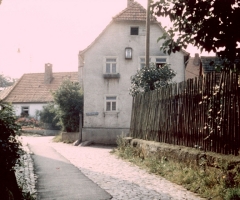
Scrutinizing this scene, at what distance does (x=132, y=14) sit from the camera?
2336 centimetres

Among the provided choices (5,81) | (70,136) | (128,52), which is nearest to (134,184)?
(128,52)

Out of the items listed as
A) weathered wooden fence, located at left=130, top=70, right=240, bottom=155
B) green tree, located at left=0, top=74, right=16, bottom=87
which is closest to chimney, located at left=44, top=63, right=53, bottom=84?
weathered wooden fence, located at left=130, top=70, right=240, bottom=155

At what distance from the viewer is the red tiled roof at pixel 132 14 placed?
902 inches

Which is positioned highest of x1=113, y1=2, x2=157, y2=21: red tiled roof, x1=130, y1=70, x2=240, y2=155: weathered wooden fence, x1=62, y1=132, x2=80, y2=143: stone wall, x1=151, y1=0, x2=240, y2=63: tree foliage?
x1=113, y1=2, x2=157, y2=21: red tiled roof

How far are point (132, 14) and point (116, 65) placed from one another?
4.01 meters

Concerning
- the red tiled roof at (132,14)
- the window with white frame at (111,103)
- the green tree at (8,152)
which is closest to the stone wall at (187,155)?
the green tree at (8,152)

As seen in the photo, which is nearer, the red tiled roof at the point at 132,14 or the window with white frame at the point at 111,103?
the window with white frame at the point at 111,103

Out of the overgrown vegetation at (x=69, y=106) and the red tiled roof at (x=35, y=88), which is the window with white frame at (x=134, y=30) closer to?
the overgrown vegetation at (x=69, y=106)

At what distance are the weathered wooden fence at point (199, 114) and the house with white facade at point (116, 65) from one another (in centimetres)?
1012

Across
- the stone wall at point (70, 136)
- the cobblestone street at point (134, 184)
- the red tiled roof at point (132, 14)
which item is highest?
the red tiled roof at point (132, 14)

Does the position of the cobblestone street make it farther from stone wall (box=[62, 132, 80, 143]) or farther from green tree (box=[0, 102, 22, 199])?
stone wall (box=[62, 132, 80, 143])

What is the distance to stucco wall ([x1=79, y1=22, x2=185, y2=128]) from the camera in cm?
2261

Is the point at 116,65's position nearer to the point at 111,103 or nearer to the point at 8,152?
the point at 111,103

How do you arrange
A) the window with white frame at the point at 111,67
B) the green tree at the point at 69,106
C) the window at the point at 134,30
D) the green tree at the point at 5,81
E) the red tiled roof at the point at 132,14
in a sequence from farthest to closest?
the green tree at the point at 5,81 < the green tree at the point at 69,106 < the window at the point at 134,30 < the window with white frame at the point at 111,67 < the red tiled roof at the point at 132,14
